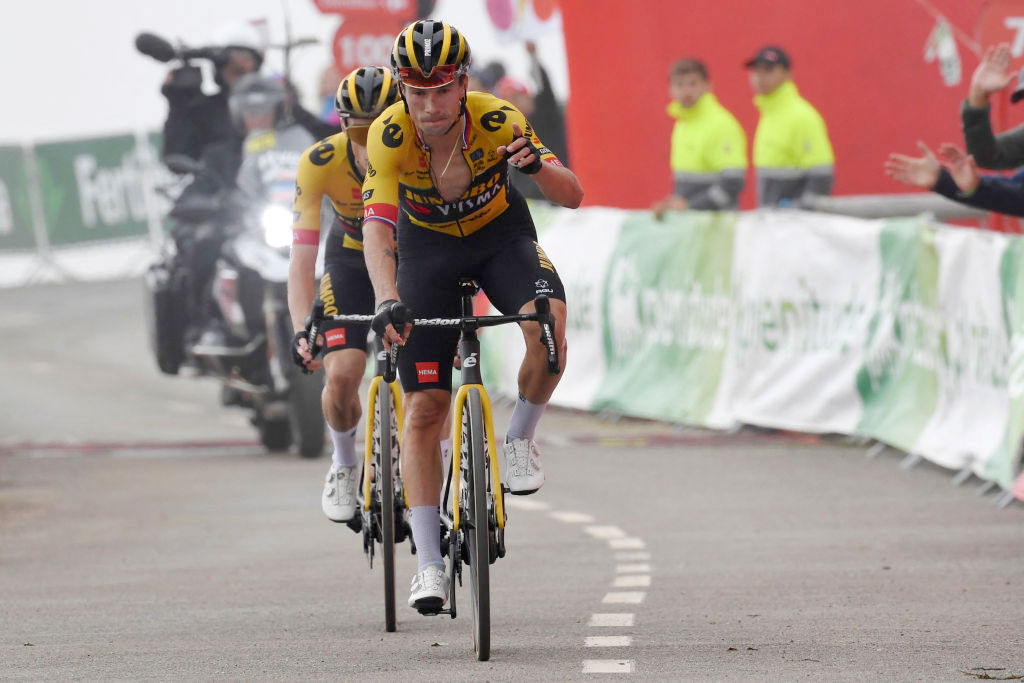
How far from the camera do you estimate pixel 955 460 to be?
41.9 feet

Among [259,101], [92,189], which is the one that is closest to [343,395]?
[259,101]

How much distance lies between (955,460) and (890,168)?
11.9 feet

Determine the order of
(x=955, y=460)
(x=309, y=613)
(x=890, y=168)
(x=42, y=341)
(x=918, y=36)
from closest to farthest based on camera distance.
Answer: (x=309, y=613), (x=890, y=168), (x=955, y=460), (x=918, y=36), (x=42, y=341)

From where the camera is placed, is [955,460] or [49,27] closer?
[955,460]

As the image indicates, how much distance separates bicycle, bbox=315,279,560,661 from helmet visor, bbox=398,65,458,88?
0.81m

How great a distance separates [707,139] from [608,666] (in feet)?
31.5

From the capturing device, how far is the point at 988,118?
9.59 meters

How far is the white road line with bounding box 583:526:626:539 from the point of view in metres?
11.1

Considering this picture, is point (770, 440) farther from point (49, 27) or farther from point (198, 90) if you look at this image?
point (49, 27)

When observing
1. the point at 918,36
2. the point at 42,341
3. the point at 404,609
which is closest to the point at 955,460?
the point at 404,609

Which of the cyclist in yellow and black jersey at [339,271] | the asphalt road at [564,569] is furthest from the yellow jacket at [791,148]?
the cyclist in yellow and black jersey at [339,271]

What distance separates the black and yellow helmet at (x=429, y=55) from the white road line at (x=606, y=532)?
4327 mm

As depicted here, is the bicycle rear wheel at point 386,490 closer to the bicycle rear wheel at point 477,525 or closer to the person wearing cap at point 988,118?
the bicycle rear wheel at point 477,525

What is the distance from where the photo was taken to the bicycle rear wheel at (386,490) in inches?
324
